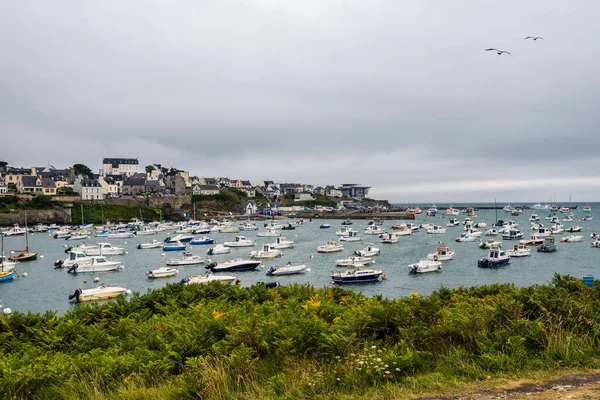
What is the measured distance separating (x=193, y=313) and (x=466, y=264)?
155ft

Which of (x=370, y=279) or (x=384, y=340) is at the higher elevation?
(x=384, y=340)

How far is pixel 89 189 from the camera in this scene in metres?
151

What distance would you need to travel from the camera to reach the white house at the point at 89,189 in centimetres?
15000

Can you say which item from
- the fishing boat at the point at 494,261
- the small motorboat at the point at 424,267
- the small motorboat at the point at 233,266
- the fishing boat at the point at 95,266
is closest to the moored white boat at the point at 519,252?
the fishing boat at the point at 494,261

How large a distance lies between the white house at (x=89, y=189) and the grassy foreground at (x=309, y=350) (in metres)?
154

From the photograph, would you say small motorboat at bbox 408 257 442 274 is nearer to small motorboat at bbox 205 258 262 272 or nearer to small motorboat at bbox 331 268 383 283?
small motorboat at bbox 331 268 383 283

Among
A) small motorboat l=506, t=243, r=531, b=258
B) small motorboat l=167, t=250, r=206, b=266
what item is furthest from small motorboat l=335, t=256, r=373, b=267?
small motorboat l=506, t=243, r=531, b=258

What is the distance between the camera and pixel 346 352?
8.50m

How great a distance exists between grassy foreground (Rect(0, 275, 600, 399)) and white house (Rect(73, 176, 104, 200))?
154 metres

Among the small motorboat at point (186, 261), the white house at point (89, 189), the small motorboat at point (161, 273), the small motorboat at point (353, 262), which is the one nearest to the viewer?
the small motorboat at point (161, 273)

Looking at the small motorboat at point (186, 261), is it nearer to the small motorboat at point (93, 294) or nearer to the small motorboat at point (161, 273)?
the small motorboat at point (161, 273)

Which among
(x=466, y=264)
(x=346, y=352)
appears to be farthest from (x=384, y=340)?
(x=466, y=264)

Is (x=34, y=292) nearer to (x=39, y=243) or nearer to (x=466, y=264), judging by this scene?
Result: (x=466, y=264)

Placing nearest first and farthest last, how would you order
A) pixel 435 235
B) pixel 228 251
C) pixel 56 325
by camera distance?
pixel 56 325, pixel 228 251, pixel 435 235
